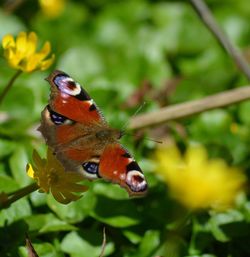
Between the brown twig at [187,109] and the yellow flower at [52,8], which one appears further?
the yellow flower at [52,8]

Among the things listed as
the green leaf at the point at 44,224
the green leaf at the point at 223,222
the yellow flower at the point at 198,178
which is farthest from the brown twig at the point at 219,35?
the green leaf at the point at 44,224

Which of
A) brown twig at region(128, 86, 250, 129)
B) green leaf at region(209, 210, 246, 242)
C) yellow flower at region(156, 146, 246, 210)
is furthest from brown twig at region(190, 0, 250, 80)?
green leaf at region(209, 210, 246, 242)

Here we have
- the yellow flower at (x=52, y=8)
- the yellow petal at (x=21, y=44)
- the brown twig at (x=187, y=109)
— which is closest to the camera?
the yellow petal at (x=21, y=44)

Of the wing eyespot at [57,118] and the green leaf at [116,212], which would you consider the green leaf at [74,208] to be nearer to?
the green leaf at [116,212]

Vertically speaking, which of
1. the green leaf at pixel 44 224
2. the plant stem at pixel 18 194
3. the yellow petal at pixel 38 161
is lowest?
the green leaf at pixel 44 224

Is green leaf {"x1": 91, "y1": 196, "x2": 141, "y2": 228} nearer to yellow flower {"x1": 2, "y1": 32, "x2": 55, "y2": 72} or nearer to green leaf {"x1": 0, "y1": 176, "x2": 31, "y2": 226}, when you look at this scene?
green leaf {"x1": 0, "y1": 176, "x2": 31, "y2": 226}

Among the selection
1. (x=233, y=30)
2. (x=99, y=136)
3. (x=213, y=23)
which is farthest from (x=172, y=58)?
(x=99, y=136)

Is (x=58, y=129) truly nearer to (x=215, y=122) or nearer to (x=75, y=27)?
(x=215, y=122)
